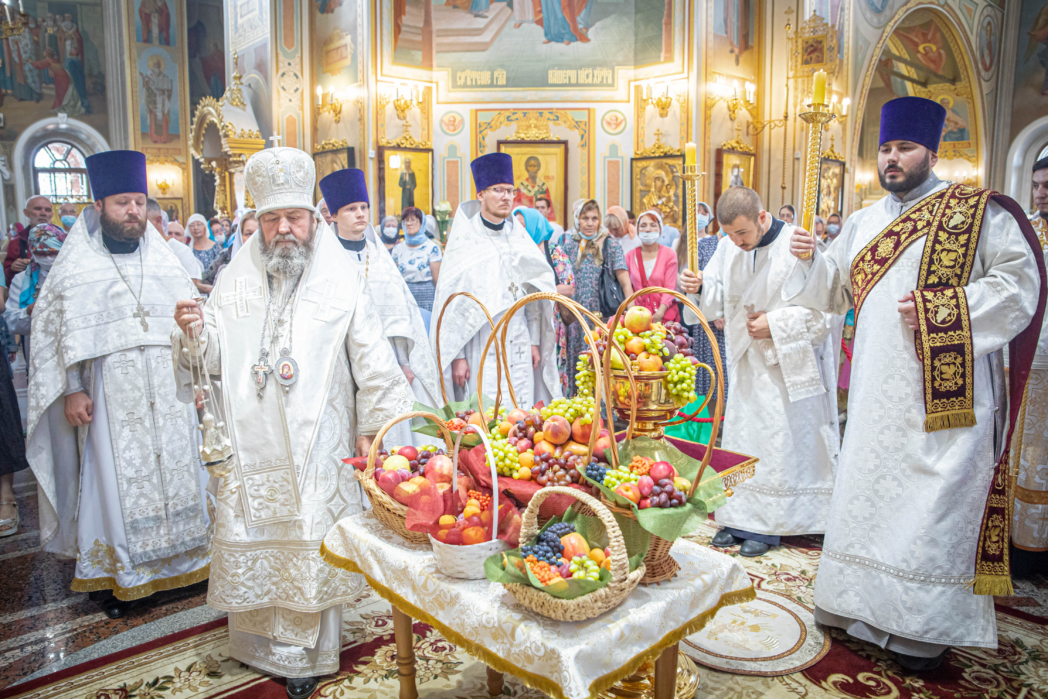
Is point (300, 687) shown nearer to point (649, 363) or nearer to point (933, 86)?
point (649, 363)

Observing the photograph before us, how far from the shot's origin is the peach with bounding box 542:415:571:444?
2201 millimetres

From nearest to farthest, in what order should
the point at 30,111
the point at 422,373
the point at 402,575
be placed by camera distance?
the point at 402,575 → the point at 422,373 → the point at 30,111

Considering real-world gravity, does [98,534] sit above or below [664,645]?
below

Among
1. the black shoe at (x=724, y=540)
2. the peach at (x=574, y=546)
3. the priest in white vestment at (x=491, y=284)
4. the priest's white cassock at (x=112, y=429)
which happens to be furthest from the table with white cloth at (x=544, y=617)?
the priest in white vestment at (x=491, y=284)

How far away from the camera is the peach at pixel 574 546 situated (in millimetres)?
1785

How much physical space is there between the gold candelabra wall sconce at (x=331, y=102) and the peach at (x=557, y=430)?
43.2 ft

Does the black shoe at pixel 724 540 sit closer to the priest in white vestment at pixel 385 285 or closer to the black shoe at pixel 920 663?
the black shoe at pixel 920 663

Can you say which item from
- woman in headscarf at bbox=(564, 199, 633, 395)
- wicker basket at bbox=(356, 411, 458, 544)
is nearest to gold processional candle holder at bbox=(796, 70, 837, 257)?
wicker basket at bbox=(356, 411, 458, 544)

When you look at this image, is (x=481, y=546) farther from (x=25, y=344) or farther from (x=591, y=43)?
(x=591, y=43)

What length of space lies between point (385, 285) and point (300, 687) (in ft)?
7.35

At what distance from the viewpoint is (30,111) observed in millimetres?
19094

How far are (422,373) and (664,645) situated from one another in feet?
8.86

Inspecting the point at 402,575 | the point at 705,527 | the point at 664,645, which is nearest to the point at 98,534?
the point at 402,575

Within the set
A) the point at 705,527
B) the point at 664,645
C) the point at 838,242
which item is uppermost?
the point at 838,242
